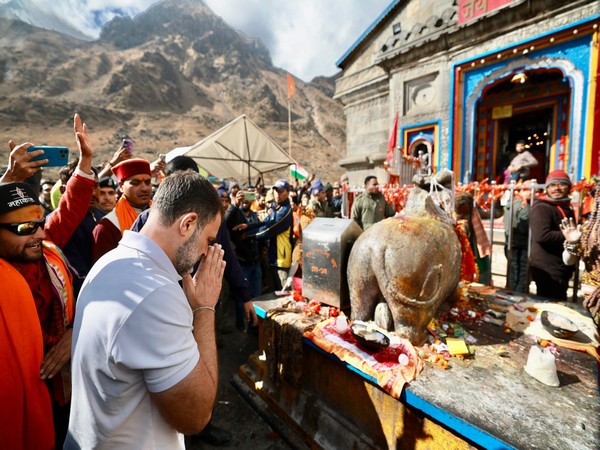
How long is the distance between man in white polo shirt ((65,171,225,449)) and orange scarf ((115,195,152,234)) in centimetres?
152

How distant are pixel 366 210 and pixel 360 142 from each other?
8.26 m

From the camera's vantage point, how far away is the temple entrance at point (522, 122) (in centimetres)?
900

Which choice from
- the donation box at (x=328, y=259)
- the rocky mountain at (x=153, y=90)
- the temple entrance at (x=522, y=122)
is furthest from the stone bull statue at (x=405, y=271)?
the rocky mountain at (x=153, y=90)

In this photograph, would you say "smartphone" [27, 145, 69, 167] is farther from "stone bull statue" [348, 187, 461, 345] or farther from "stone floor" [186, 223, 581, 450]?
"stone floor" [186, 223, 581, 450]

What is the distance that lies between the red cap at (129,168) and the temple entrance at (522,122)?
9969 millimetres

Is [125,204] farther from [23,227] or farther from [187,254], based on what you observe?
[187,254]

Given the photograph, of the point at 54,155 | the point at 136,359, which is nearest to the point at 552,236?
the point at 136,359

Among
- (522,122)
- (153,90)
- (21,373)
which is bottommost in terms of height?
(21,373)


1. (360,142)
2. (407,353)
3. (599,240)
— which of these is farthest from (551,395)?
(360,142)

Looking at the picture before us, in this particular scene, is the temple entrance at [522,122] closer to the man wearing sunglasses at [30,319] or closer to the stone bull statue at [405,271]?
the stone bull statue at [405,271]

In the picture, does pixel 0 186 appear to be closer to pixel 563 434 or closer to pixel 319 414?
pixel 319 414

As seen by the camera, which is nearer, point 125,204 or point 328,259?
point 125,204

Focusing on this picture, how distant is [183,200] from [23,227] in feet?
3.68

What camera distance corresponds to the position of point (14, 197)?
1630mm
